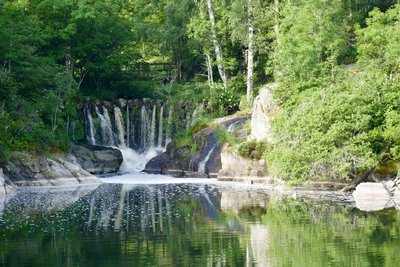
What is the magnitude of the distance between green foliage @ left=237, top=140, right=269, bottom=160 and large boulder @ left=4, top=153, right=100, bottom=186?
27.0 ft

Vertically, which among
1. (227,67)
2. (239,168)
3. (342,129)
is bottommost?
(239,168)

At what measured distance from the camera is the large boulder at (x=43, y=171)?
43656 mm

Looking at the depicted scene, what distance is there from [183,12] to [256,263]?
39.6 metres

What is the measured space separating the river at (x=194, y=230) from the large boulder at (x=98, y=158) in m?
11.7

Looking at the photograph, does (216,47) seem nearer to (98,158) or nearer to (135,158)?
(135,158)

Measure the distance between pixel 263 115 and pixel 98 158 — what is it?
38.2ft

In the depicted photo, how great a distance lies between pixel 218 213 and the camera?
97.5 feet

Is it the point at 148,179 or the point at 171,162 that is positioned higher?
the point at 171,162

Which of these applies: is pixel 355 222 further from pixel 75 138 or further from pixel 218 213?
pixel 75 138

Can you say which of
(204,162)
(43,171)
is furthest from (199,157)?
(43,171)

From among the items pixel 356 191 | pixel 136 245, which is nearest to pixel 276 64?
pixel 356 191

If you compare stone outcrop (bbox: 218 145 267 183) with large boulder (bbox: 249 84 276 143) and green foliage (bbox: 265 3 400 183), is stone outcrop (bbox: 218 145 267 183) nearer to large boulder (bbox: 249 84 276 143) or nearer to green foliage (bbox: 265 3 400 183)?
large boulder (bbox: 249 84 276 143)

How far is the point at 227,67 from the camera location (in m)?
55.7

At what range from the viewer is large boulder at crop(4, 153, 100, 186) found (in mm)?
43656
